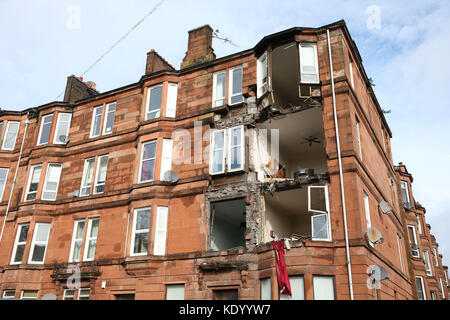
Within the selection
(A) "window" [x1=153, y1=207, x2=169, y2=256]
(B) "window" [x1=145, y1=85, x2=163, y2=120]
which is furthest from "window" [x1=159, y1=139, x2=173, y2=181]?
(B) "window" [x1=145, y1=85, x2=163, y2=120]

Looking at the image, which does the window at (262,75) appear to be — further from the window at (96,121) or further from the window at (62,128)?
the window at (62,128)

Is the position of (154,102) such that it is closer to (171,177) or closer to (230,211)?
(171,177)

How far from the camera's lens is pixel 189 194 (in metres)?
19.2

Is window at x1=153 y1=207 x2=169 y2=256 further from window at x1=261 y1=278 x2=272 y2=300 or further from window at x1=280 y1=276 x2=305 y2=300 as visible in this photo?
window at x1=280 y1=276 x2=305 y2=300

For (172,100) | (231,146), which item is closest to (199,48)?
(172,100)

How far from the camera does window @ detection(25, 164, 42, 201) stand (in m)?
23.4

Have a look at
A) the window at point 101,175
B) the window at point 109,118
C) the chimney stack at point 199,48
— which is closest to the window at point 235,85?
the chimney stack at point 199,48

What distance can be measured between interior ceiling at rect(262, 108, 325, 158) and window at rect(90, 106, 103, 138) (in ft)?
34.5

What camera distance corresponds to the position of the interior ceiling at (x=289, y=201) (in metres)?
18.1

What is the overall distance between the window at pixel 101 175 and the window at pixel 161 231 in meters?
4.54

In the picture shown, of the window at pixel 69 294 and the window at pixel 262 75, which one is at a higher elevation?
the window at pixel 262 75

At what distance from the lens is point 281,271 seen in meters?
14.9

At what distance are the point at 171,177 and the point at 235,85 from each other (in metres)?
5.84
